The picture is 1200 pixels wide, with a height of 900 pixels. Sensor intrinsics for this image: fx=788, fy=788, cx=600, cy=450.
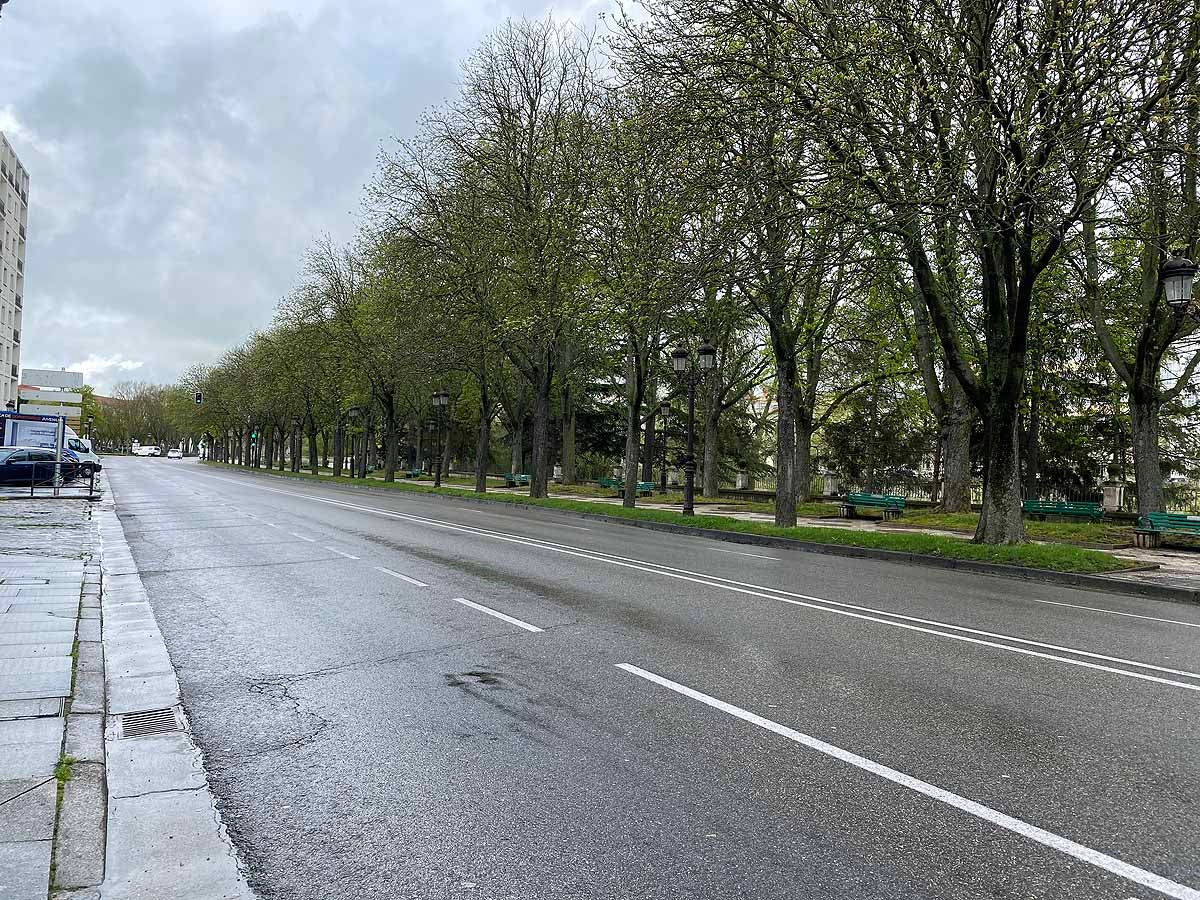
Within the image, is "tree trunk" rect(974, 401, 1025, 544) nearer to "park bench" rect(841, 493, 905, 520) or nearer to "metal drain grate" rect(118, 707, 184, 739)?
"park bench" rect(841, 493, 905, 520)

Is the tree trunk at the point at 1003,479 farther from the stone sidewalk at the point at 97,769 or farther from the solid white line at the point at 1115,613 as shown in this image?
the stone sidewalk at the point at 97,769

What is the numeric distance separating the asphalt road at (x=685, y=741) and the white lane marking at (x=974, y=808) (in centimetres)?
2

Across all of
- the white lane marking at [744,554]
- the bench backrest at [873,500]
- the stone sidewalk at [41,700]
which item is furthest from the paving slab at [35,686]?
the bench backrest at [873,500]

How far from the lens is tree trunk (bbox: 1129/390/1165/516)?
66.9 ft

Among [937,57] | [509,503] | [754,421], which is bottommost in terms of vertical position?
[509,503]

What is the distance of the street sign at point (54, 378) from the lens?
73000 mm

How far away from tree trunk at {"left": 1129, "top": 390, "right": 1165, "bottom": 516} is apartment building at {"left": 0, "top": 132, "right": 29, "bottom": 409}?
73608mm

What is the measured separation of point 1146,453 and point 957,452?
16.8 feet

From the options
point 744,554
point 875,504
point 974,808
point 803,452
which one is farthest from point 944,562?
point 803,452

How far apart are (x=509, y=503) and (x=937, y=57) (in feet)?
71.1

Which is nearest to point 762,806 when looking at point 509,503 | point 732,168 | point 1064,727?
point 1064,727

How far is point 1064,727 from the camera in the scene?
5008 mm

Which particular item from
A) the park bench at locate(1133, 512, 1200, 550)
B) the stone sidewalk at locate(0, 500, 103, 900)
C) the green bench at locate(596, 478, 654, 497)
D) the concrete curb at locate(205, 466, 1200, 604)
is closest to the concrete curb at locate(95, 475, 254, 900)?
the stone sidewalk at locate(0, 500, 103, 900)

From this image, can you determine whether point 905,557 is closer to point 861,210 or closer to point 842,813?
point 861,210
